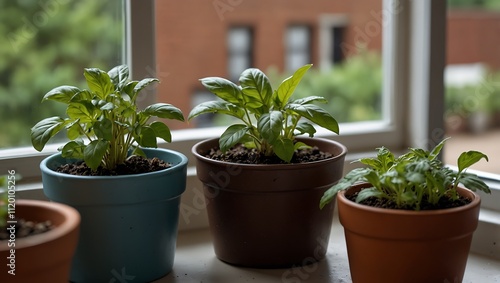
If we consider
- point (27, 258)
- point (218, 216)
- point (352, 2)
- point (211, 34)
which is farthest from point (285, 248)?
point (352, 2)

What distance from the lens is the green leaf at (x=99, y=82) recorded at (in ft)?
4.26

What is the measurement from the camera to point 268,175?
4.40 ft

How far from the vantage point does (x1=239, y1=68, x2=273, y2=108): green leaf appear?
1386 mm

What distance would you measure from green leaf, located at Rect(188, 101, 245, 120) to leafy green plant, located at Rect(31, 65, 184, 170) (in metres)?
0.05

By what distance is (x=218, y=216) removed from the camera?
143 cm

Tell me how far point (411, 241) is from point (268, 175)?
31cm

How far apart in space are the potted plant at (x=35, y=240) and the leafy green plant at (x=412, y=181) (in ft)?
1.50

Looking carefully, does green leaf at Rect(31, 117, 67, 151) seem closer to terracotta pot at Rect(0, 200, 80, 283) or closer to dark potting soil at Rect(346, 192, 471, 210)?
terracotta pot at Rect(0, 200, 80, 283)

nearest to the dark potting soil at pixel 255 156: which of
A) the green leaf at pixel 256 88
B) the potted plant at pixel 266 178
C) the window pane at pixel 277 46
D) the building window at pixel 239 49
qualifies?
the potted plant at pixel 266 178

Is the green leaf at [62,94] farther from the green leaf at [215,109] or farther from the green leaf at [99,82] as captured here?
the green leaf at [215,109]

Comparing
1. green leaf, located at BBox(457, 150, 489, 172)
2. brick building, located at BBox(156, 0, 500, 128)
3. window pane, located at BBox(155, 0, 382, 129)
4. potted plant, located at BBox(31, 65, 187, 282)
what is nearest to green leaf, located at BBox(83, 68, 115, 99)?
potted plant, located at BBox(31, 65, 187, 282)

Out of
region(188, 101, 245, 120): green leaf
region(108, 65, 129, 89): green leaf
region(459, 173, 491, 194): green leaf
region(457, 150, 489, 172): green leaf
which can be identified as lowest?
region(459, 173, 491, 194): green leaf

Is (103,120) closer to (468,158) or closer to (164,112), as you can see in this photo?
(164,112)

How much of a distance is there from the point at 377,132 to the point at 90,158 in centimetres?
91
